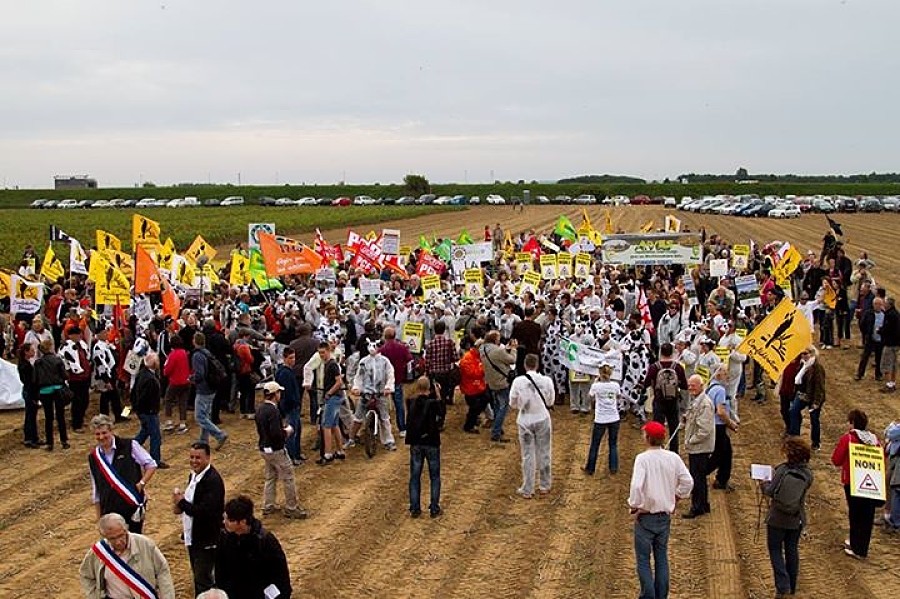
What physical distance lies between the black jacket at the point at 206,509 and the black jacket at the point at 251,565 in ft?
3.55

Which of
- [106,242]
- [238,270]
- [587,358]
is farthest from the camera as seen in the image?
[238,270]

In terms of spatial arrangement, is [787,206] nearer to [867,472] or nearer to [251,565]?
[867,472]

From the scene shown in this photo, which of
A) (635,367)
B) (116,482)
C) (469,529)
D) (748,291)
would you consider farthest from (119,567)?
(748,291)

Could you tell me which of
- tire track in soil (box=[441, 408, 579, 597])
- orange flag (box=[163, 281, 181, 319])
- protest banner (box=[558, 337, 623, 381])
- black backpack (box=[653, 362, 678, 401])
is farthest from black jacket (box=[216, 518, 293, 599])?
orange flag (box=[163, 281, 181, 319])

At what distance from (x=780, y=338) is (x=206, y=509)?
284 inches

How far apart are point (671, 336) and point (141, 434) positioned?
8.77 metres

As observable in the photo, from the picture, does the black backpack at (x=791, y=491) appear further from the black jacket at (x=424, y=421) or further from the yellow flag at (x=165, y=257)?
the yellow flag at (x=165, y=257)

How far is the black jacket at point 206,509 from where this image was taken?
713 cm

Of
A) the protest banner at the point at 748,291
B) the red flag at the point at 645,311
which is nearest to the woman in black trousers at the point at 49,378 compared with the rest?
the red flag at the point at 645,311

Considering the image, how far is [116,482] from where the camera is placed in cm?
740

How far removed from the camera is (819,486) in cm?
1095

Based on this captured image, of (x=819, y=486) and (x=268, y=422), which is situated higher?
(x=268, y=422)

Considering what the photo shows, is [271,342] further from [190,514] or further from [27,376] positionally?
[190,514]

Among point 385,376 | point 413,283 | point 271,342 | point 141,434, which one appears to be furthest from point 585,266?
point 141,434
